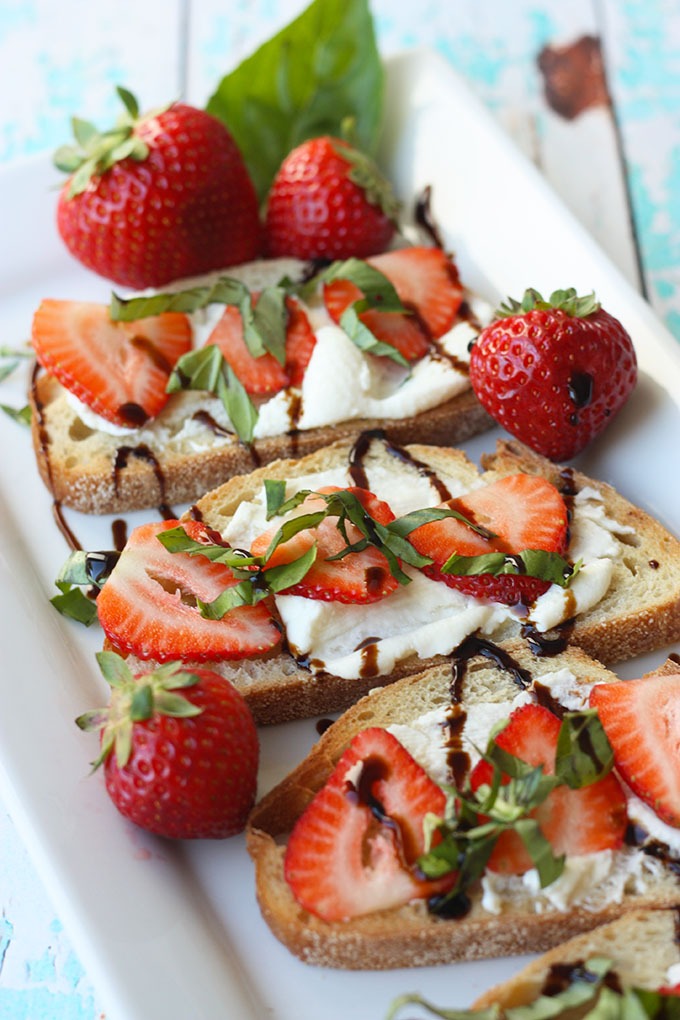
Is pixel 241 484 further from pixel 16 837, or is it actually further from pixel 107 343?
pixel 16 837

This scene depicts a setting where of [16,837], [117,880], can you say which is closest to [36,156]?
[16,837]

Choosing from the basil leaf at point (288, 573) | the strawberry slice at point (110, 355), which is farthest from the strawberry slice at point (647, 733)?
the strawberry slice at point (110, 355)

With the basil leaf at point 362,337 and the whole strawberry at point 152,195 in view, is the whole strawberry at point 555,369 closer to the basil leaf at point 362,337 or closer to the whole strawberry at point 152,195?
the basil leaf at point 362,337

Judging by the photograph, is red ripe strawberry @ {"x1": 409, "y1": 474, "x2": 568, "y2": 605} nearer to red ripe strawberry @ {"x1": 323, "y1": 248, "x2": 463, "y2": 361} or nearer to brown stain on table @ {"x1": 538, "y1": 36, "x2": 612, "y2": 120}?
red ripe strawberry @ {"x1": 323, "y1": 248, "x2": 463, "y2": 361}

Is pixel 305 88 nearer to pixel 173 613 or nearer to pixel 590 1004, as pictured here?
pixel 173 613

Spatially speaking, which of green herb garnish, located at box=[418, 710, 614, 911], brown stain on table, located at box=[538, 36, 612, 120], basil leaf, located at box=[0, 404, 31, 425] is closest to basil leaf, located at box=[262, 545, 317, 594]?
green herb garnish, located at box=[418, 710, 614, 911]

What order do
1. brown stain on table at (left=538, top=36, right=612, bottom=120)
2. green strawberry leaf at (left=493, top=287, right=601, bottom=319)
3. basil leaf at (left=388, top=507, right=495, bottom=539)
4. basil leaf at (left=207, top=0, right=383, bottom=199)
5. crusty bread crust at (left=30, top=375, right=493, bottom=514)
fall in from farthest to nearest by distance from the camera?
brown stain on table at (left=538, top=36, right=612, bottom=120), basil leaf at (left=207, top=0, right=383, bottom=199), crusty bread crust at (left=30, top=375, right=493, bottom=514), green strawberry leaf at (left=493, top=287, right=601, bottom=319), basil leaf at (left=388, top=507, right=495, bottom=539)
